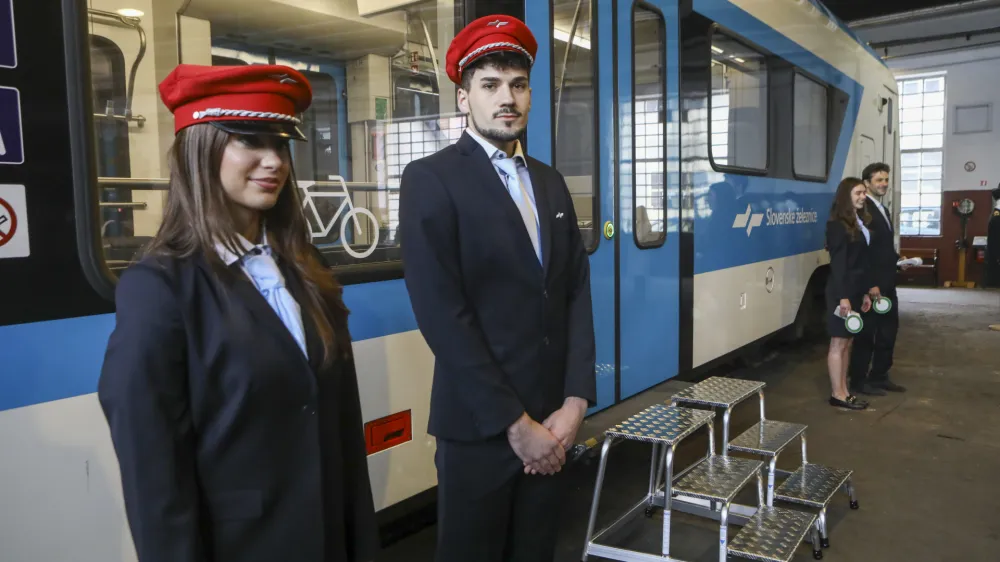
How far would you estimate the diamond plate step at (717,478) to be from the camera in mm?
2760

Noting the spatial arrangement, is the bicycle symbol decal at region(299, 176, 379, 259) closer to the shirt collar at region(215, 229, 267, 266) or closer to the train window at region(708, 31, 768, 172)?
the shirt collar at region(215, 229, 267, 266)

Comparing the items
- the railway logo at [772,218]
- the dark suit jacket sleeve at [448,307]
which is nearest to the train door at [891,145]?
the railway logo at [772,218]

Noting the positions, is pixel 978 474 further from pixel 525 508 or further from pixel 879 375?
pixel 525 508

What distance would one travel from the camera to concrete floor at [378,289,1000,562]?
3.12 m

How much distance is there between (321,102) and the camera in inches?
98.6

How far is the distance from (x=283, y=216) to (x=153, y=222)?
2.46 ft

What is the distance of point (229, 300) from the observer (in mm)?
Answer: 1192

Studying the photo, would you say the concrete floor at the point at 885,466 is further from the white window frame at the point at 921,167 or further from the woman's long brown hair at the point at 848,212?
the white window frame at the point at 921,167

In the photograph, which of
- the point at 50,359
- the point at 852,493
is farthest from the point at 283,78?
the point at 852,493

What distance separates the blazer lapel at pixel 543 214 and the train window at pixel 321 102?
708 mm

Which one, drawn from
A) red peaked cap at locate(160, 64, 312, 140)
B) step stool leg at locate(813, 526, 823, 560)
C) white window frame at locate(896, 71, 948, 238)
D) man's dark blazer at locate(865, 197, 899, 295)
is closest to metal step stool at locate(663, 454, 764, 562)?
step stool leg at locate(813, 526, 823, 560)

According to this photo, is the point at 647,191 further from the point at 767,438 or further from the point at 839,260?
the point at 839,260

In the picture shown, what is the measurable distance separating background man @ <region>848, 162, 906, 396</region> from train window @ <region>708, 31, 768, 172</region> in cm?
77

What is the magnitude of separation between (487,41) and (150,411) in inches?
44.1
